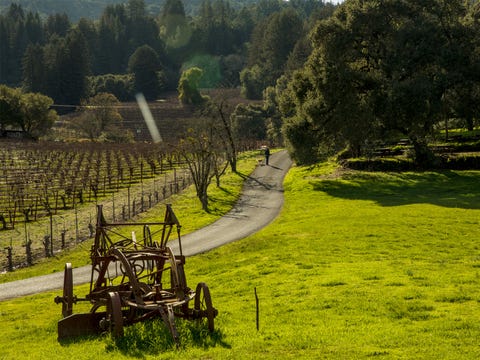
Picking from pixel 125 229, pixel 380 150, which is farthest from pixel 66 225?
pixel 380 150

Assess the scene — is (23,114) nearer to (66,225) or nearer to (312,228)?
(66,225)

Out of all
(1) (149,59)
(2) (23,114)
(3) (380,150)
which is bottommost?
(3) (380,150)

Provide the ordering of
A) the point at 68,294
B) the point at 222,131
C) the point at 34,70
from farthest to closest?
the point at 34,70, the point at 222,131, the point at 68,294

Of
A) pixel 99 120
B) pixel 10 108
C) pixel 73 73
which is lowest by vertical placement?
pixel 99 120

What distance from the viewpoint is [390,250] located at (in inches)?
1075

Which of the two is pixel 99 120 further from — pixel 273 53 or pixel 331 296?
pixel 331 296

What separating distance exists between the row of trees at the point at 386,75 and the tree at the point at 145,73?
131 meters

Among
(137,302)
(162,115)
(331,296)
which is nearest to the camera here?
(137,302)

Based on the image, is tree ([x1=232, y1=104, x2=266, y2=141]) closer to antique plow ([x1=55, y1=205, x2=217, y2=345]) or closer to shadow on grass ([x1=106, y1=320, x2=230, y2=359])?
antique plow ([x1=55, y1=205, x2=217, y2=345])

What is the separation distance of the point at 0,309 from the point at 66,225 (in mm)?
20378

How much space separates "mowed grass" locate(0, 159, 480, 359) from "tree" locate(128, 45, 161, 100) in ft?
489

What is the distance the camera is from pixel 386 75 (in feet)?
184

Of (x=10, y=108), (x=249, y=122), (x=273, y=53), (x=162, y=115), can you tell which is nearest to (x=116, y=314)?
(x=10, y=108)

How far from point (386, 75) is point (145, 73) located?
137 meters
